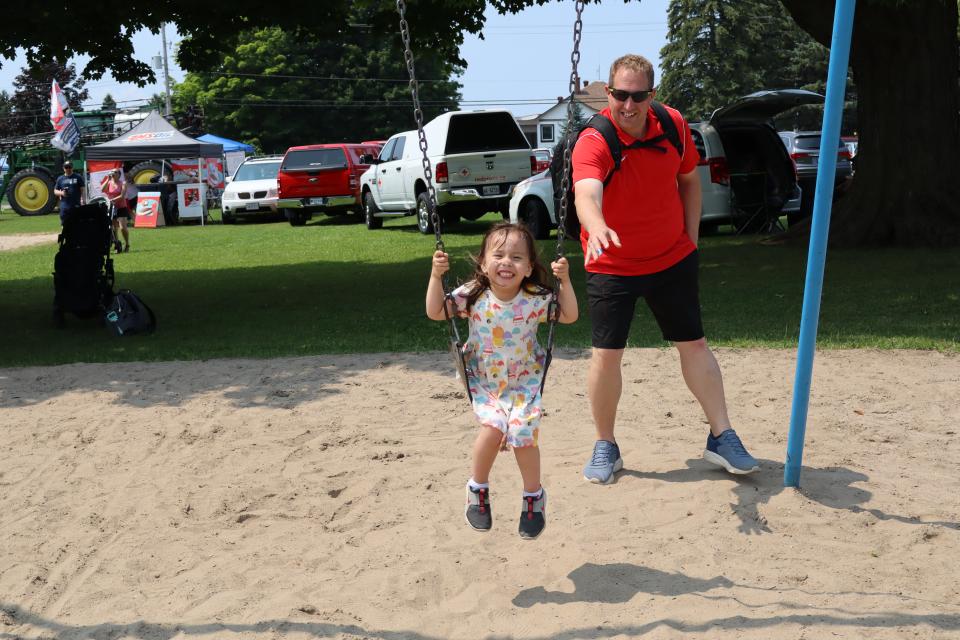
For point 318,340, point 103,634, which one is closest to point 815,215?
point 103,634

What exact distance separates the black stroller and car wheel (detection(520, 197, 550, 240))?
870 cm

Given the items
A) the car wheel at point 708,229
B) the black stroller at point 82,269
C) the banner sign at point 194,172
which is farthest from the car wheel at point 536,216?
the banner sign at point 194,172

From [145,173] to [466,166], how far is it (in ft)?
58.8

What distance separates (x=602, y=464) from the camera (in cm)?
528

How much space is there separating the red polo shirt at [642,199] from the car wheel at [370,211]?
19452 millimetres

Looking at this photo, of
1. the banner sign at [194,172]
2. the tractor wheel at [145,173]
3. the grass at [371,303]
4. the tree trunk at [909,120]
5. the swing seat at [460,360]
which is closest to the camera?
the swing seat at [460,360]

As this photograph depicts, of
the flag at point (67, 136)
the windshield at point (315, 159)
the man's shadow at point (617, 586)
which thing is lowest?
the man's shadow at point (617, 586)

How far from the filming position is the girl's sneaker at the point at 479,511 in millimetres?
4370

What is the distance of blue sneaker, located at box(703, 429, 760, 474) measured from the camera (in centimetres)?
514

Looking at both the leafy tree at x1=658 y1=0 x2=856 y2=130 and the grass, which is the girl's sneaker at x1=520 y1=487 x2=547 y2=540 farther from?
the leafy tree at x1=658 y1=0 x2=856 y2=130

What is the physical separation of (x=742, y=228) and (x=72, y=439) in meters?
14.5

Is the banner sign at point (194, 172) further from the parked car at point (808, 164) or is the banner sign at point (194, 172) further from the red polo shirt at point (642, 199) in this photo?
the red polo shirt at point (642, 199)

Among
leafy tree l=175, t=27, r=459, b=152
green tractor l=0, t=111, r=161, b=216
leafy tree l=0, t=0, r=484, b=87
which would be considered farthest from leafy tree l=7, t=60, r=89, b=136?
leafy tree l=0, t=0, r=484, b=87

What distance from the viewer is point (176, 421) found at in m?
6.90
